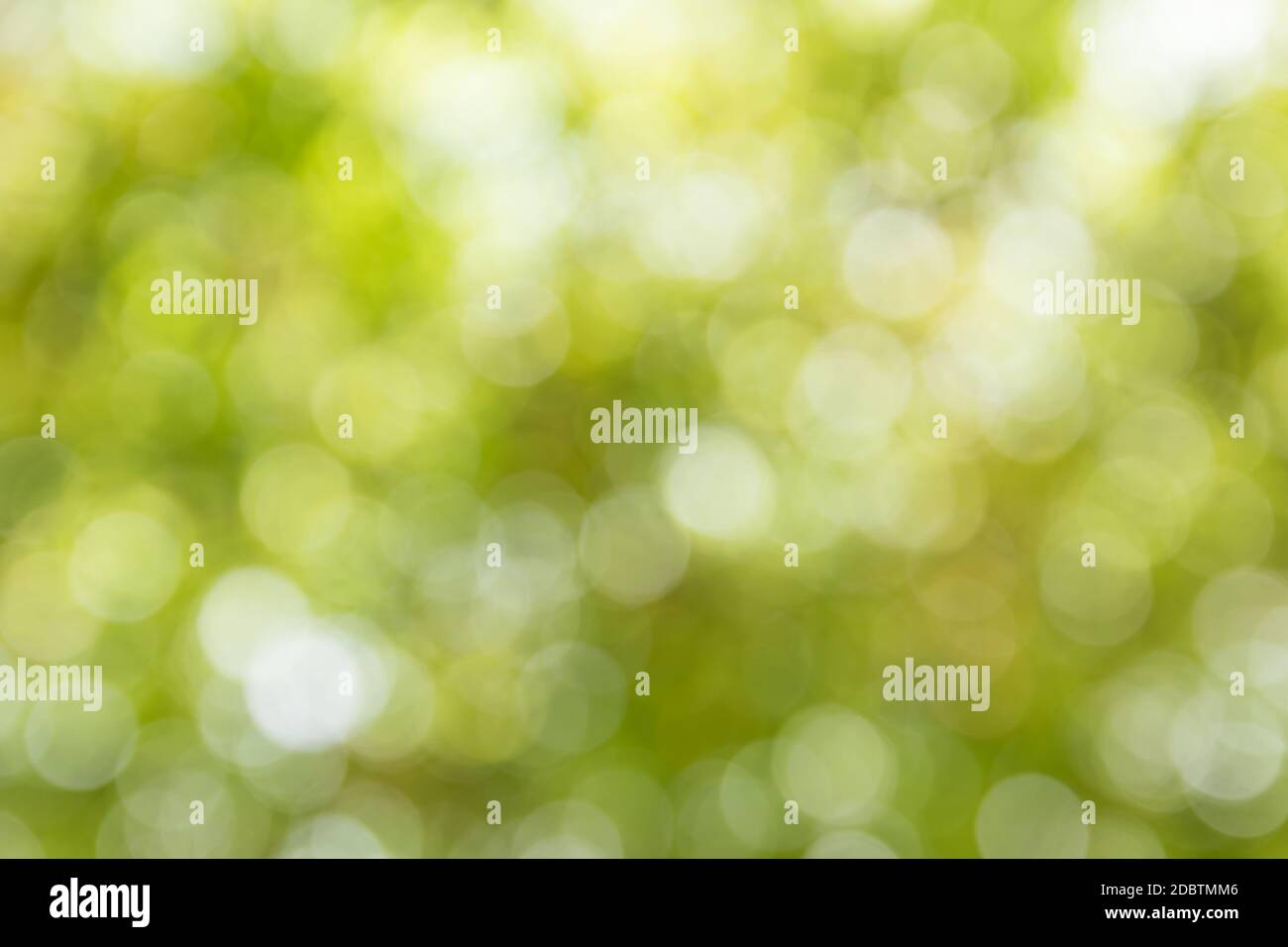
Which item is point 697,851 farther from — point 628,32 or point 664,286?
point 628,32

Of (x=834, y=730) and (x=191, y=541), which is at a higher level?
(x=191, y=541)

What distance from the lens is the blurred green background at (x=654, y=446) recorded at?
1.38 metres

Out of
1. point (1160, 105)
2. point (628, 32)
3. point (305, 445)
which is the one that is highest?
point (628, 32)

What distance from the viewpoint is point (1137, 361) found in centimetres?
138

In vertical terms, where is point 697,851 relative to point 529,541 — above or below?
below

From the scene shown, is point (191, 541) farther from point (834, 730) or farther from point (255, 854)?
point (834, 730)

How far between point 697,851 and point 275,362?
0.77 meters

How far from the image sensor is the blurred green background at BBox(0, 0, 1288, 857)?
1.38 m

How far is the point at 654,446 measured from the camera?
4.54 feet
